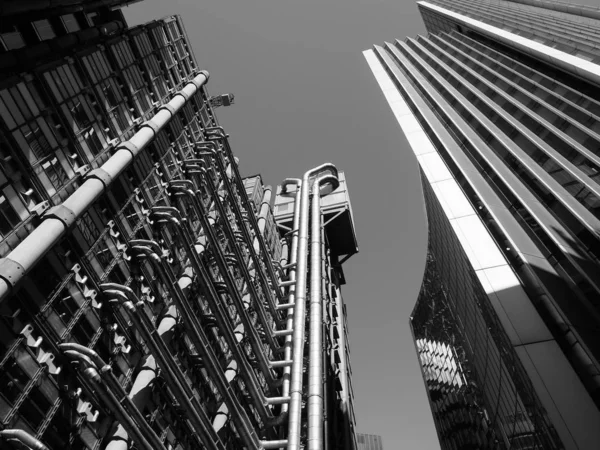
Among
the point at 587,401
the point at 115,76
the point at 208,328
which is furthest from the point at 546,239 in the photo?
the point at 115,76

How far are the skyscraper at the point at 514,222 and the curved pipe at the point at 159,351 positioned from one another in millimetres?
18715

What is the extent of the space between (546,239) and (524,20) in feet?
129

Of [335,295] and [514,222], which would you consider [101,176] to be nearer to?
[514,222]

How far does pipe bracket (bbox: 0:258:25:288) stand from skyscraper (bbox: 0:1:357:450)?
5 centimetres

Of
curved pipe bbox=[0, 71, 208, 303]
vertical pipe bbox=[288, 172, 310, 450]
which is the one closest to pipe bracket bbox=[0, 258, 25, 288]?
curved pipe bbox=[0, 71, 208, 303]

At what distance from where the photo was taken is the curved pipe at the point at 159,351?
68.4ft

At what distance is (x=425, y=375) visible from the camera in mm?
83938

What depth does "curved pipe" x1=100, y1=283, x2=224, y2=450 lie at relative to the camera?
821 inches

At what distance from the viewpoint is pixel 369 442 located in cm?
11888

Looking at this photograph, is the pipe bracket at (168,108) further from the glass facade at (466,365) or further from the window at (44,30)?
the glass facade at (466,365)

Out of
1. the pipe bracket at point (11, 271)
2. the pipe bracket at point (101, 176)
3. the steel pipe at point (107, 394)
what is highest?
the pipe bracket at point (101, 176)

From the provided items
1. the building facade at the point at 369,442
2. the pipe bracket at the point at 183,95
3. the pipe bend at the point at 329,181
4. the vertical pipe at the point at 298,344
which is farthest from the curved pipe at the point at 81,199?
the building facade at the point at 369,442

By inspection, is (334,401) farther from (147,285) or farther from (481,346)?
(147,285)

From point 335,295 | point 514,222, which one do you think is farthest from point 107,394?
point 335,295
